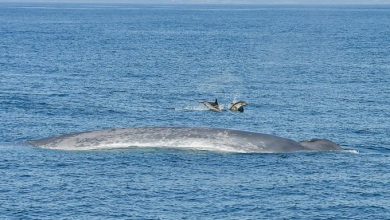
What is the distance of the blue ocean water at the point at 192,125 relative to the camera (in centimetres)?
4481

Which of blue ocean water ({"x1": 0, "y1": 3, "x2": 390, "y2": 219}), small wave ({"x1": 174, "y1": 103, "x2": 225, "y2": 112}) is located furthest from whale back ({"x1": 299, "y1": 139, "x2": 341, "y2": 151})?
small wave ({"x1": 174, "y1": 103, "x2": 225, "y2": 112})

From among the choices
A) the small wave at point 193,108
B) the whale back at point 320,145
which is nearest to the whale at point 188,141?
the whale back at point 320,145

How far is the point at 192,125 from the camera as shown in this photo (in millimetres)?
70562

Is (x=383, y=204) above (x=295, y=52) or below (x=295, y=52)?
above

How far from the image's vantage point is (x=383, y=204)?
4522cm

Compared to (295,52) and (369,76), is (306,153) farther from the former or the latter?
(295,52)

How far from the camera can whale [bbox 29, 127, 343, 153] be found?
182ft

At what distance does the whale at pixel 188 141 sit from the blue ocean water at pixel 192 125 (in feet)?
2.18

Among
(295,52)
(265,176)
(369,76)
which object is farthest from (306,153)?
(295,52)

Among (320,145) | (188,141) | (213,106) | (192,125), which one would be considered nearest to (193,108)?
(213,106)

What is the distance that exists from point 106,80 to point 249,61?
36.8m

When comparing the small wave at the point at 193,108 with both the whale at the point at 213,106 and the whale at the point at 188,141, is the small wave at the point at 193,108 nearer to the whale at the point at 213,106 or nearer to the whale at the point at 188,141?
the whale at the point at 213,106

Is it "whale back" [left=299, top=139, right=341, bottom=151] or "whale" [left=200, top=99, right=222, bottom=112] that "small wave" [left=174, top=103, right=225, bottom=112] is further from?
"whale back" [left=299, top=139, right=341, bottom=151]

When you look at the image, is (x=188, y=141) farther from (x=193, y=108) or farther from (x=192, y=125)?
(x=193, y=108)
